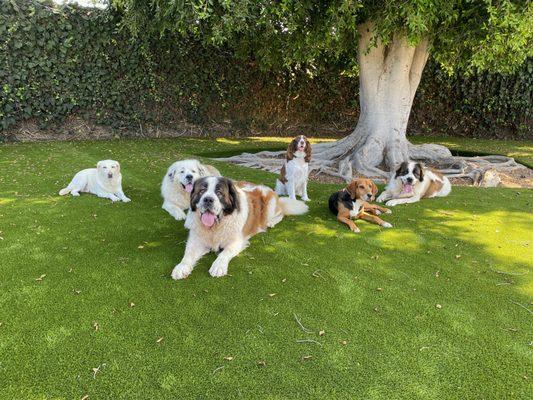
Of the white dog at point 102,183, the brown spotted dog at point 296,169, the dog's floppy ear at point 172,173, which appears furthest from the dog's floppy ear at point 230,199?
the white dog at point 102,183

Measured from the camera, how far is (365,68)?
9727mm

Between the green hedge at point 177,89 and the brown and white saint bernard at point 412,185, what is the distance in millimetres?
9848

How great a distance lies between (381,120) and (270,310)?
764cm

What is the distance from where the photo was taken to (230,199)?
430 centimetres

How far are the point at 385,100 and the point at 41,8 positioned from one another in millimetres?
11281

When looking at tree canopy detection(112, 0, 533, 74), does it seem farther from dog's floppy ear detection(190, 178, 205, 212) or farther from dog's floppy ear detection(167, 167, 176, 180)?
dog's floppy ear detection(190, 178, 205, 212)

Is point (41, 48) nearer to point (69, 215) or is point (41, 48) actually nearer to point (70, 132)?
point (70, 132)

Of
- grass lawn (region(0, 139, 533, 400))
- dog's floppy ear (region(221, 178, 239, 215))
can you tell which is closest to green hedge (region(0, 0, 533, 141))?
grass lawn (region(0, 139, 533, 400))

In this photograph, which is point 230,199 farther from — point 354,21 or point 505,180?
point 505,180

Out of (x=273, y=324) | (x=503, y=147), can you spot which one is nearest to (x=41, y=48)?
(x=273, y=324)

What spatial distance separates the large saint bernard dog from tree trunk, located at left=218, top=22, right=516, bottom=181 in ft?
16.5

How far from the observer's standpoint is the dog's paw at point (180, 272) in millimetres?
3947

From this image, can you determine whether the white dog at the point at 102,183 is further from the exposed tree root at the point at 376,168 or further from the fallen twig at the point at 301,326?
the fallen twig at the point at 301,326

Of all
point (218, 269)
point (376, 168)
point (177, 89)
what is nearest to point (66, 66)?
point (177, 89)
